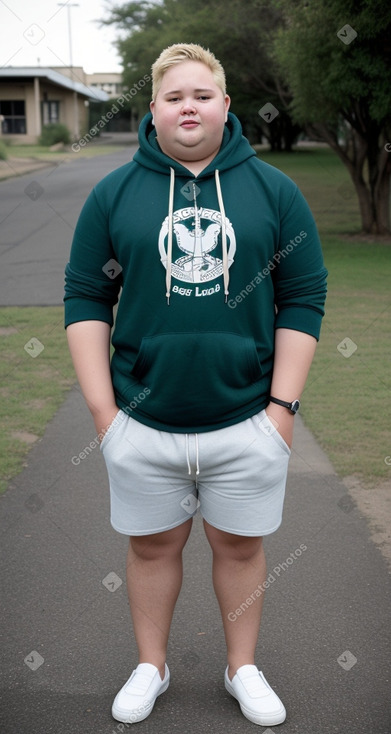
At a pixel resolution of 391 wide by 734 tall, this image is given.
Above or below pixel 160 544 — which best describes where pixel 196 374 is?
above

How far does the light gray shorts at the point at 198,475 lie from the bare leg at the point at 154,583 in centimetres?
8

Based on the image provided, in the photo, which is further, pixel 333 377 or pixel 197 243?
pixel 333 377

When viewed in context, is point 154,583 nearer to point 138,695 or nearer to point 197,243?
point 138,695

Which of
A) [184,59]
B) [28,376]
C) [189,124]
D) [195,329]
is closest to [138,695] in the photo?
[195,329]

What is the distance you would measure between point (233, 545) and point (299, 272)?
0.85m

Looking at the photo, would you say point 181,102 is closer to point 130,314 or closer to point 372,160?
point 130,314

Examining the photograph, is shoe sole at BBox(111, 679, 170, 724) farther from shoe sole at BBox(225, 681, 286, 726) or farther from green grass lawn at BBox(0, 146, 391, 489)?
green grass lawn at BBox(0, 146, 391, 489)

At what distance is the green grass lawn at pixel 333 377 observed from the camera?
5598 mm

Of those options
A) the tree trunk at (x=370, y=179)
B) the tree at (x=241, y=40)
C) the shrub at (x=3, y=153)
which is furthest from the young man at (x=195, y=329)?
the shrub at (x=3, y=153)

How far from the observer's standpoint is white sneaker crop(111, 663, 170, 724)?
2803 mm

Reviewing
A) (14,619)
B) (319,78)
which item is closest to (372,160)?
(319,78)

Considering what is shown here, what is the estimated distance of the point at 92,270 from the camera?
2.64 metres

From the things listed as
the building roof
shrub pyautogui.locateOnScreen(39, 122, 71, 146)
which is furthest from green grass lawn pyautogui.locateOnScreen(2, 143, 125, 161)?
the building roof

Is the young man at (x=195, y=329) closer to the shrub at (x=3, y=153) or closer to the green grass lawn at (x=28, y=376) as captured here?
the green grass lawn at (x=28, y=376)
